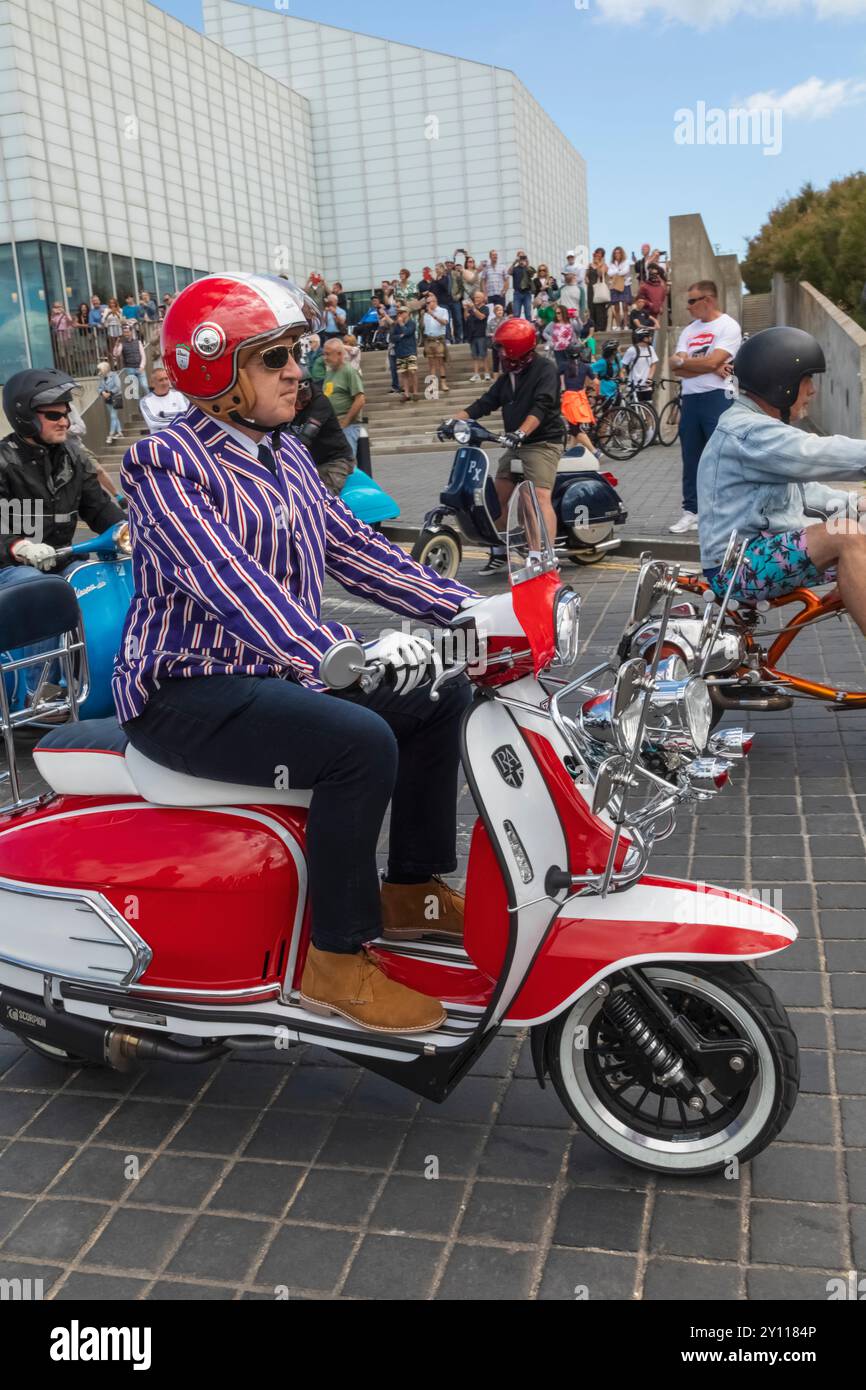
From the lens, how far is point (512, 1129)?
9.77 ft

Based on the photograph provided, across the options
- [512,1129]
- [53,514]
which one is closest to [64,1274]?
[512,1129]

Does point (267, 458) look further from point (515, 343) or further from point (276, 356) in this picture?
point (515, 343)

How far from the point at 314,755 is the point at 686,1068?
1.00m

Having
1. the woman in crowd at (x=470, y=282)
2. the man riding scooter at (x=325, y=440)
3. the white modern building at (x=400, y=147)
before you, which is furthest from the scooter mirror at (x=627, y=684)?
the white modern building at (x=400, y=147)

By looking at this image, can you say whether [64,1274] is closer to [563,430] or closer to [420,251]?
[563,430]

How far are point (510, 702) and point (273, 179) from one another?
4769 cm

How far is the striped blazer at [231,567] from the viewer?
263cm

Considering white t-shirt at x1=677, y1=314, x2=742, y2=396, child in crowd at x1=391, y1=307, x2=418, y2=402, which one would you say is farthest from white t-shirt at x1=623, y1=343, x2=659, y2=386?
white t-shirt at x1=677, y1=314, x2=742, y2=396

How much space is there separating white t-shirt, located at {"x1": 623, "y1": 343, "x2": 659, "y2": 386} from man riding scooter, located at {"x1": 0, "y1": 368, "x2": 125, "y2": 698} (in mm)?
14933

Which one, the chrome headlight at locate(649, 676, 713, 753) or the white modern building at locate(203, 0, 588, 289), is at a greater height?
the white modern building at locate(203, 0, 588, 289)

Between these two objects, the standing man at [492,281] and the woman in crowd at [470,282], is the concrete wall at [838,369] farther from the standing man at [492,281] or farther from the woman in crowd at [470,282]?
the woman in crowd at [470,282]

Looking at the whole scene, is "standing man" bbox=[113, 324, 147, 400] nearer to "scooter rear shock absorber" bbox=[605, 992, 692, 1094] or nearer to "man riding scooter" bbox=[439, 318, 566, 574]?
"man riding scooter" bbox=[439, 318, 566, 574]

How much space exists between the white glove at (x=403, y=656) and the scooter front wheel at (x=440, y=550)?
7442 mm

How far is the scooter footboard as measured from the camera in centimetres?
249
